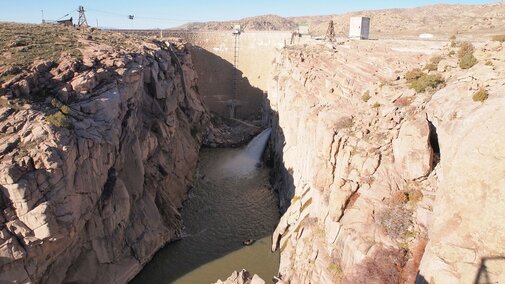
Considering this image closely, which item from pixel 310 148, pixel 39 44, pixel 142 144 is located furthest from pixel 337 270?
pixel 39 44

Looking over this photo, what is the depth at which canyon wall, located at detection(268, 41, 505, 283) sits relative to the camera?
15.7 m

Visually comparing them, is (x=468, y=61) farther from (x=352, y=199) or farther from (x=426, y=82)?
(x=352, y=199)

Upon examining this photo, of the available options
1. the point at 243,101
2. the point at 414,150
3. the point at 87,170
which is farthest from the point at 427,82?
the point at 243,101

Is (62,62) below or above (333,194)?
above

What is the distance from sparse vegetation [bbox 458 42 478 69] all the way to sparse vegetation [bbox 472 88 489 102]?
6.46 meters

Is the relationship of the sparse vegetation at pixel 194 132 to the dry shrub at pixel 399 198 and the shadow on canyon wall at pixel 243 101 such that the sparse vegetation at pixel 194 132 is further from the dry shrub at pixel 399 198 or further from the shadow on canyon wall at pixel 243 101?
the dry shrub at pixel 399 198

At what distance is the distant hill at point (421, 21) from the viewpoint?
6053 centimetres

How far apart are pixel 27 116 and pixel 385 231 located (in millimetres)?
22627

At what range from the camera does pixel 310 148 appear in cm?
3222

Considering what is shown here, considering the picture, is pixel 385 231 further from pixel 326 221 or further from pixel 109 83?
pixel 109 83

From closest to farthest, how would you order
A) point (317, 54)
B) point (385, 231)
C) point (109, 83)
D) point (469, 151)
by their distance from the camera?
point (469, 151) → point (385, 231) → point (109, 83) → point (317, 54)

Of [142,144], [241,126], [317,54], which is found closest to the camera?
[142,144]

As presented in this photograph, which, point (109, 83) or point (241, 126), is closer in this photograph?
point (109, 83)

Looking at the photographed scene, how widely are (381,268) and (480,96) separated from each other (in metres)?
9.46
